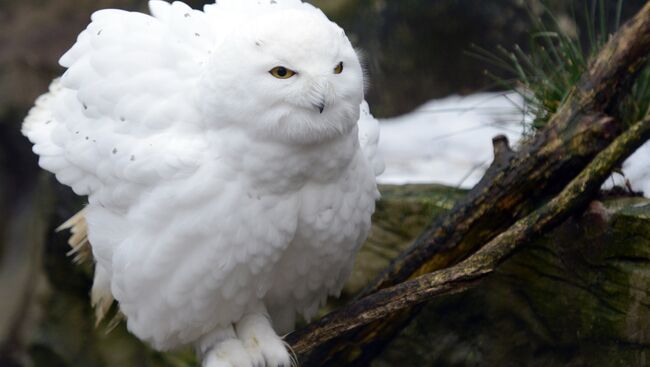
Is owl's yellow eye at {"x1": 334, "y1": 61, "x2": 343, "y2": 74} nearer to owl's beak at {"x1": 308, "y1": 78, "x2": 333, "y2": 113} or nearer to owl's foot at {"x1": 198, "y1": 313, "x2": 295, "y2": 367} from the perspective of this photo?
owl's beak at {"x1": 308, "y1": 78, "x2": 333, "y2": 113}

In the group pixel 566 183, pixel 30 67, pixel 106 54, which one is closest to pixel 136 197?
pixel 106 54

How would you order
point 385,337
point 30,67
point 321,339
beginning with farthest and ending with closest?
1. point 30,67
2. point 385,337
3. point 321,339

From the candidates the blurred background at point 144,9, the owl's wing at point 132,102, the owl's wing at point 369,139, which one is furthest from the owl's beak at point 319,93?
the blurred background at point 144,9

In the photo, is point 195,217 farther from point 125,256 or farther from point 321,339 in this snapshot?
point 321,339

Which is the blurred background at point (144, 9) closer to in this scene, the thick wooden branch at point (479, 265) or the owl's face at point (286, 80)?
the thick wooden branch at point (479, 265)

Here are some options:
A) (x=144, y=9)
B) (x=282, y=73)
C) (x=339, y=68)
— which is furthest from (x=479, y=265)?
(x=144, y=9)

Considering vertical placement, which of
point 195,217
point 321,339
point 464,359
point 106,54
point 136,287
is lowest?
point 464,359

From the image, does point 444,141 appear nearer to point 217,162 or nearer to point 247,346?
point 247,346

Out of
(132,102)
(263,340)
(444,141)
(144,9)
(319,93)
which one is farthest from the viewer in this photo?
(144,9)
